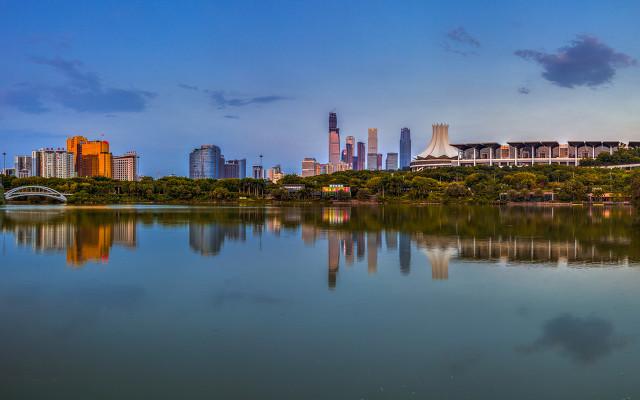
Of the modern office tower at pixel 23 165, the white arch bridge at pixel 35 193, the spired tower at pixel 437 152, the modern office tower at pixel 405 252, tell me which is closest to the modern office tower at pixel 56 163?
the modern office tower at pixel 23 165

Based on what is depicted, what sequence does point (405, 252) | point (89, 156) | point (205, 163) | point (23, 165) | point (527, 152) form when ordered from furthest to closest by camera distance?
point (205, 163), point (23, 165), point (89, 156), point (527, 152), point (405, 252)

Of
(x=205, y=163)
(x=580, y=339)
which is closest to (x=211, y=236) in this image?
(x=580, y=339)

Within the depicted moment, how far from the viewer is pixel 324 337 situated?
8.23 metres

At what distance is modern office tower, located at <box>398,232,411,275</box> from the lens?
14.5 meters

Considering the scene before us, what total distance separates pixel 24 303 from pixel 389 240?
13.7 metres

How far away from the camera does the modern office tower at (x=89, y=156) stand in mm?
141750

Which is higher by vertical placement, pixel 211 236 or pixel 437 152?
pixel 437 152

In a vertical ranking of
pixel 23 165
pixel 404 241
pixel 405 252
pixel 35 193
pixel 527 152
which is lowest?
pixel 405 252

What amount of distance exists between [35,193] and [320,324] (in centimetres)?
6413

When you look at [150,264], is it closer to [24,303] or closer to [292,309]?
[24,303]

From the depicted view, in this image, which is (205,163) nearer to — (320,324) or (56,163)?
(56,163)

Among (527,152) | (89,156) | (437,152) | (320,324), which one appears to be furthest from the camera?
(89,156)

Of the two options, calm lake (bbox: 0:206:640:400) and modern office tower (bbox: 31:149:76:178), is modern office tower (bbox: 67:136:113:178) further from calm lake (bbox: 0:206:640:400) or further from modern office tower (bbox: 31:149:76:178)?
calm lake (bbox: 0:206:640:400)

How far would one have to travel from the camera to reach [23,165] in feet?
498
